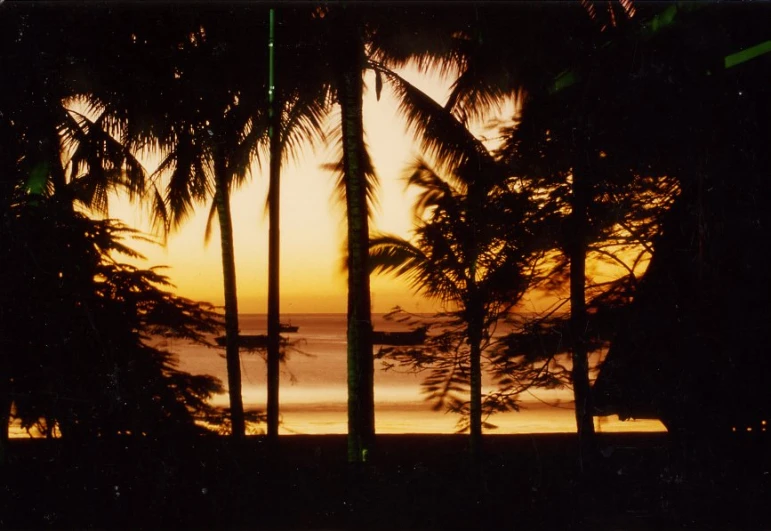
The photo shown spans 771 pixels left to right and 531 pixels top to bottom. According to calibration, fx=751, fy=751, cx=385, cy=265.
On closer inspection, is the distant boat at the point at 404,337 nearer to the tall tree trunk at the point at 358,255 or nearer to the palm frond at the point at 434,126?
the tall tree trunk at the point at 358,255

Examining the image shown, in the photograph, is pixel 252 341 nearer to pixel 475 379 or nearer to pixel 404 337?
pixel 404 337

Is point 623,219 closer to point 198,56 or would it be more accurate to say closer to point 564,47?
point 564,47

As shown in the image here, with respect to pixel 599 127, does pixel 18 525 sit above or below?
below

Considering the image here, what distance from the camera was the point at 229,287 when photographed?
452 inches

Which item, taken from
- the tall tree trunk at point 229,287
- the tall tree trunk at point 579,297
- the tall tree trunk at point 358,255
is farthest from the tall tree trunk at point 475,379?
the tall tree trunk at point 229,287

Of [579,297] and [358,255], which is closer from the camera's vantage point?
[579,297]

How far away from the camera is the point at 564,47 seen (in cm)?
763

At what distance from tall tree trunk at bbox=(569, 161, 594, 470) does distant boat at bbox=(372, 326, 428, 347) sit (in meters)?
2.48

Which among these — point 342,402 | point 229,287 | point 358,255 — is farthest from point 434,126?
point 342,402

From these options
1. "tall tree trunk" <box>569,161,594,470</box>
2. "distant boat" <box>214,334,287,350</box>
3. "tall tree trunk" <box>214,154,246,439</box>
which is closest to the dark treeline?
"tall tree trunk" <box>569,161,594,470</box>

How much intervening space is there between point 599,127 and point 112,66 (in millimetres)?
4751

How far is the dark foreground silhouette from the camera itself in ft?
20.4

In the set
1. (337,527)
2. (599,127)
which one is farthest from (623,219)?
(337,527)

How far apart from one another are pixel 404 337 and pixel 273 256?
1929 millimetres
